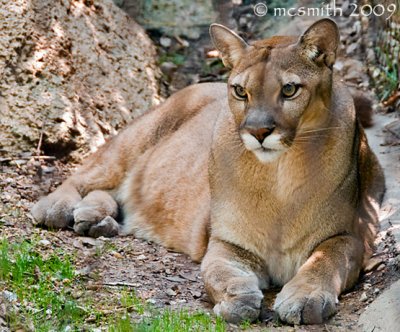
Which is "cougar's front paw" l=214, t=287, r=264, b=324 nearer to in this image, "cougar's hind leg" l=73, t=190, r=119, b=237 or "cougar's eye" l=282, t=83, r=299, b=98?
"cougar's eye" l=282, t=83, r=299, b=98

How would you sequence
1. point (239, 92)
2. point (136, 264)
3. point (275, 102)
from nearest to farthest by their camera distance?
1. point (275, 102)
2. point (239, 92)
3. point (136, 264)

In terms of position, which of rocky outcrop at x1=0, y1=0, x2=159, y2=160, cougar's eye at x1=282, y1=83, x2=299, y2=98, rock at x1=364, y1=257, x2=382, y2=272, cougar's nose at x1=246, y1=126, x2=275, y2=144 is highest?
cougar's eye at x1=282, y1=83, x2=299, y2=98

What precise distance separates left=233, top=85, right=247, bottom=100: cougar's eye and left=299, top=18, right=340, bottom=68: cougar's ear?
17.3 inches

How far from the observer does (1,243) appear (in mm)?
5738

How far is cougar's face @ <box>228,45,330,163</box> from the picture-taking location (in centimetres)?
514

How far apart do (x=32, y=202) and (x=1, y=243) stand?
1.39 metres

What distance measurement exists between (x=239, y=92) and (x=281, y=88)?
0.85 ft

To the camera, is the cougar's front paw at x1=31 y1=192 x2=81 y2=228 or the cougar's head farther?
the cougar's front paw at x1=31 y1=192 x2=81 y2=228

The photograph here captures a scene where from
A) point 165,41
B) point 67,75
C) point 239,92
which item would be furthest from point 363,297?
point 165,41

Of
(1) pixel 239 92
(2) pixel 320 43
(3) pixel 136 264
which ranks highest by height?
(2) pixel 320 43

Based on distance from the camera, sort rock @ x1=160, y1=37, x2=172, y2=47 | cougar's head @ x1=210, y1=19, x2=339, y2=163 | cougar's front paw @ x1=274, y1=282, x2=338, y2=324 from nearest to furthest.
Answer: cougar's front paw @ x1=274, y1=282, x2=338, y2=324
cougar's head @ x1=210, y1=19, x2=339, y2=163
rock @ x1=160, y1=37, x2=172, y2=47

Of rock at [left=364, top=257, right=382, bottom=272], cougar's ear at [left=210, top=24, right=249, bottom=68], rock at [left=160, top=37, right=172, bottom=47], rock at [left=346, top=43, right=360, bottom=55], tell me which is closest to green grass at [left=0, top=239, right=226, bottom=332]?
rock at [left=364, top=257, right=382, bottom=272]

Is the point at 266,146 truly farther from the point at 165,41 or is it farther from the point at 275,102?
the point at 165,41

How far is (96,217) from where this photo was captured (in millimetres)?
6910
